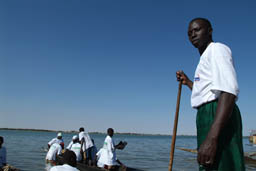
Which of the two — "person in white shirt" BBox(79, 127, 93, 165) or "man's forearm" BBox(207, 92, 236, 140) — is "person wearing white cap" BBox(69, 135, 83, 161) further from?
"man's forearm" BBox(207, 92, 236, 140)

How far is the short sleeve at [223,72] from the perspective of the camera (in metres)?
1.42

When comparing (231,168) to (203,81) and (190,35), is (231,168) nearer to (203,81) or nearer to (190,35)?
(203,81)

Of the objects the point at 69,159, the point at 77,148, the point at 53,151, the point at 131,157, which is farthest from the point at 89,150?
the point at 131,157

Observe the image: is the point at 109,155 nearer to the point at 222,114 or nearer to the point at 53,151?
the point at 53,151

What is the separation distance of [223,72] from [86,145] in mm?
10814

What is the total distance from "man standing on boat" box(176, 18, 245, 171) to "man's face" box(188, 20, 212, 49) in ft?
0.33

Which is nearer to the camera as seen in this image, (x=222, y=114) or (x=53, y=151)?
(x=222, y=114)

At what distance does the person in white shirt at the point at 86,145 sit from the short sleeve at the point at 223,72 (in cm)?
1047

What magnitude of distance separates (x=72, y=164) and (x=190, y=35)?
3214mm

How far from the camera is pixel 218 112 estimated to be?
1.39m

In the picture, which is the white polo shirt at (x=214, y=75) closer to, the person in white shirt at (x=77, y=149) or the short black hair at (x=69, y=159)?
the short black hair at (x=69, y=159)

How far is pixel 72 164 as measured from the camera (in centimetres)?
407

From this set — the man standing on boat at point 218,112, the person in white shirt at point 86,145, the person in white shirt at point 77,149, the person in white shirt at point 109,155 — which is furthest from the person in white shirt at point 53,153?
the man standing on boat at point 218,112

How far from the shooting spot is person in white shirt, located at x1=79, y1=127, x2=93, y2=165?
446 inches
